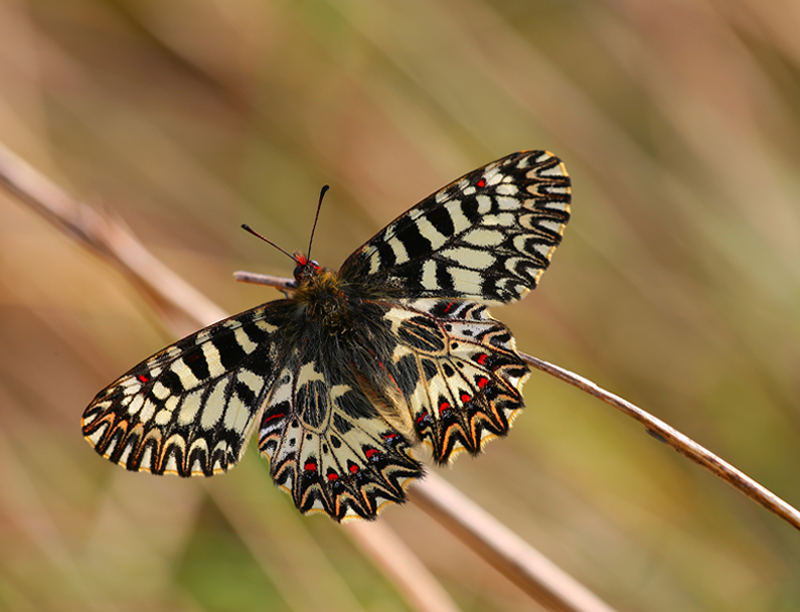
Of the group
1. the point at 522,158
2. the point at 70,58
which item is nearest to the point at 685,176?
the point at 522,158

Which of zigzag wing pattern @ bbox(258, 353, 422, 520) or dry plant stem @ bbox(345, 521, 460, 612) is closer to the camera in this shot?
zigzag wing pattern @ bbox(258, 353, 422, 520)

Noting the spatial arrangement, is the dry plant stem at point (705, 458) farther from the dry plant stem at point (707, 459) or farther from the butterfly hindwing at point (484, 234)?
the butterfly hindwing at point (484, 234)

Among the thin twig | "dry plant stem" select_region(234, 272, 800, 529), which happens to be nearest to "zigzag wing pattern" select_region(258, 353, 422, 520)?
the thin twig

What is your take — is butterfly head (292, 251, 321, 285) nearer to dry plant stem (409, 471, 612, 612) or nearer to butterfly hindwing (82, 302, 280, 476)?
butterfly hindwing (82, 302, 280, 476)

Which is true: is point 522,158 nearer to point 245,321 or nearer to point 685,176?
point 245,321

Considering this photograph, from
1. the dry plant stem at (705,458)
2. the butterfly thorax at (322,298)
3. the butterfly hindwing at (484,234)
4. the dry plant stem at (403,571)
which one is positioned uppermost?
the butterfly thorax at (322,298)

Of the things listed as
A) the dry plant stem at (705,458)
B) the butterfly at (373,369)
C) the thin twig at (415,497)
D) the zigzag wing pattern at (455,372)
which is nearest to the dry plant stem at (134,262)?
the thin twig at (415,497)

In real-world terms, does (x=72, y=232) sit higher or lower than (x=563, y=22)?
lower
